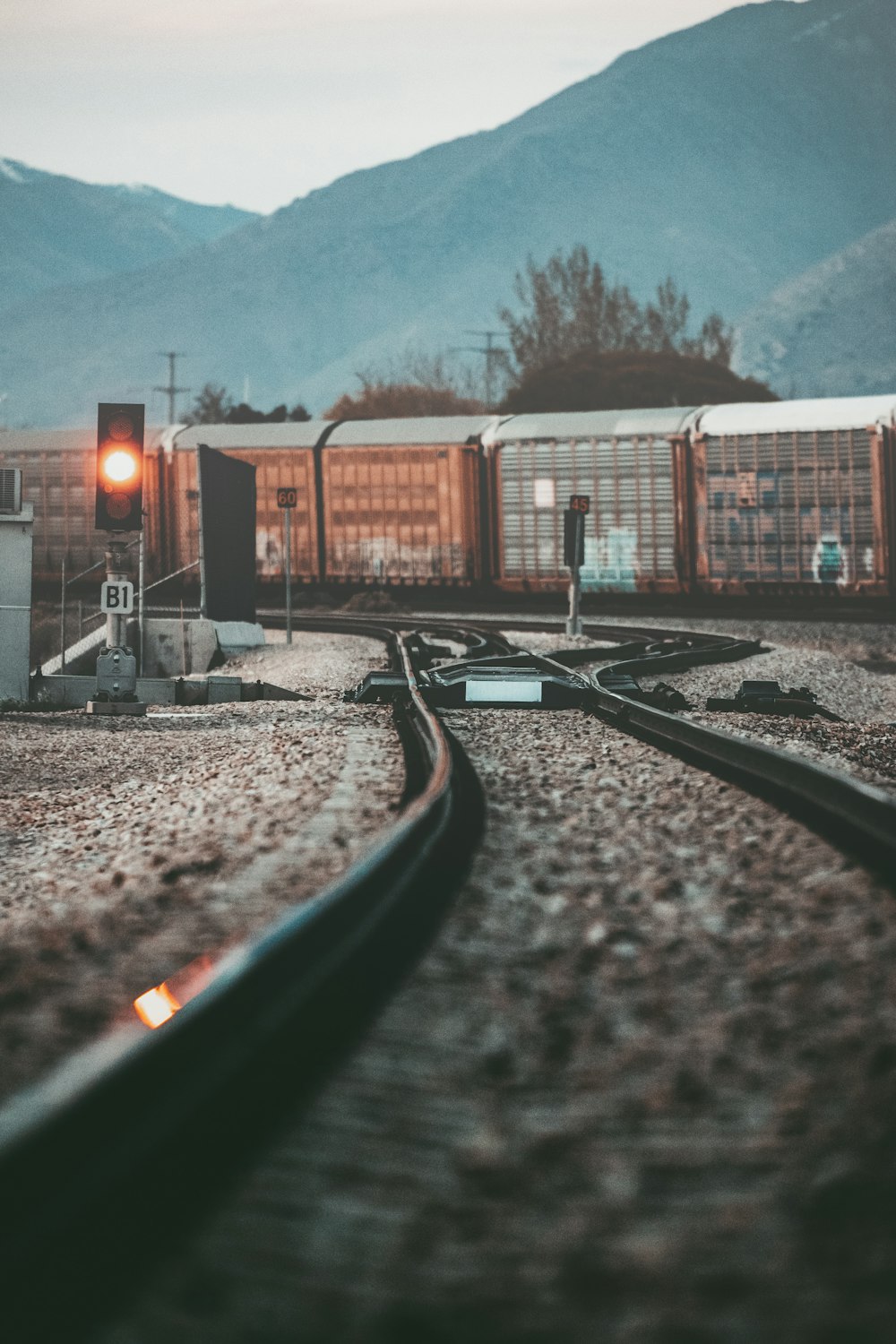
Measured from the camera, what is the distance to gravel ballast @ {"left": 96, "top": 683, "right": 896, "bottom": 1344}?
1.99 meters

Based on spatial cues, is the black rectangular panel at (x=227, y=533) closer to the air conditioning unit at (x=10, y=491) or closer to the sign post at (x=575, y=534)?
the air conditioning unit at (x=10, y=491)

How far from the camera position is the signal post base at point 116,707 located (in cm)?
1434

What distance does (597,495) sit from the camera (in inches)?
1118

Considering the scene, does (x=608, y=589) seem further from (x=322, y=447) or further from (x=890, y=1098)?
(x=890, y=1098)

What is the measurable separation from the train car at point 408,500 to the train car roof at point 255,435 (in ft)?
2.54

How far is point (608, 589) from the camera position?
29.1 meters

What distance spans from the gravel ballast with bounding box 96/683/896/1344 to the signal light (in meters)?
9.47

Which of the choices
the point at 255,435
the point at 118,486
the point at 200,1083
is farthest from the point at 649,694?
the point at 255,435

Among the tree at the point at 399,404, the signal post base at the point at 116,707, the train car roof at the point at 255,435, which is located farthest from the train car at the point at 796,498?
the tree at the point at 399,404

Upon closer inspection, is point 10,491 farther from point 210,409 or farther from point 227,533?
point 210,409

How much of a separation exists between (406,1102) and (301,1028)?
33 cm

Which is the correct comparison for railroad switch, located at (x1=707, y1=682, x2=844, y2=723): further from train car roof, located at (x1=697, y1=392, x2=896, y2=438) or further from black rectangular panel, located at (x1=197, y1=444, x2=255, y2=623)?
train car roof, located at (x1=697, y1=392, x2=896, y2=438)

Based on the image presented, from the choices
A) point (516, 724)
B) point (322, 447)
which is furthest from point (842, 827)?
point (322, 447)

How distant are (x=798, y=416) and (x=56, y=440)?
16413mm
